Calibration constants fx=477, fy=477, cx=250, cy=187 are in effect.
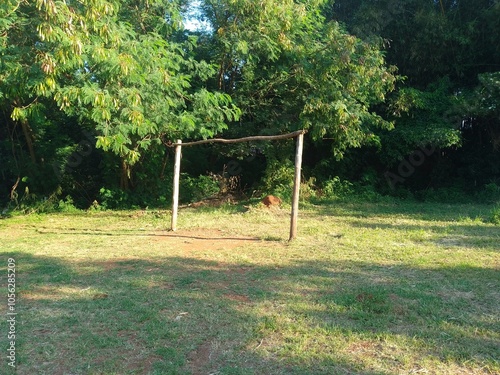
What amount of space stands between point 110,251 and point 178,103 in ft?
14.2

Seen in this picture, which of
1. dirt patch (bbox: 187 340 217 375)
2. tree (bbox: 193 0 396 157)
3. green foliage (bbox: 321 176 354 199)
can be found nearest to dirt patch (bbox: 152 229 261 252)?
dirt patch (bbox: 187 340 217 375)

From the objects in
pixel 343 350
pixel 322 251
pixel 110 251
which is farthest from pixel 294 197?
pixel 343 350

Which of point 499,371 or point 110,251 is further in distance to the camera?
point 110,251

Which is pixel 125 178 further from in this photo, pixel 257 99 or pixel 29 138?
pixel 257 99

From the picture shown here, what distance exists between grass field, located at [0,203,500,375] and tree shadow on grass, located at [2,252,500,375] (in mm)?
16

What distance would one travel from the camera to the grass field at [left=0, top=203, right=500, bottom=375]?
3453 millimetres

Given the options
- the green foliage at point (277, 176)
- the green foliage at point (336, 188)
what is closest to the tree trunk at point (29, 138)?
the green foliage at point (277, 176)

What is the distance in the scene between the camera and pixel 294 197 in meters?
7.44

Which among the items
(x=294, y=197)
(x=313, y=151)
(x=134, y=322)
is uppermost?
(x=313, y=151)

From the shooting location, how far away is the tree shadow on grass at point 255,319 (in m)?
3.42

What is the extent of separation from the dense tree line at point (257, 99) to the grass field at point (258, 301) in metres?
2.79

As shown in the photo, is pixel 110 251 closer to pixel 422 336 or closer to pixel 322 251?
pixel 322 251

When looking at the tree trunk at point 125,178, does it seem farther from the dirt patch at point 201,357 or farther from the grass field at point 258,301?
the dirt patch at point 201,357

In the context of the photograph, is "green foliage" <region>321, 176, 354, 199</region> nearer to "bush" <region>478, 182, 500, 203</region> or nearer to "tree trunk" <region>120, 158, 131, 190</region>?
"bush" <region>478, 182, 500, 203</region>
